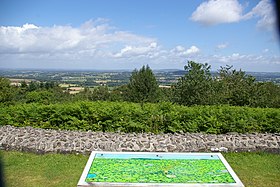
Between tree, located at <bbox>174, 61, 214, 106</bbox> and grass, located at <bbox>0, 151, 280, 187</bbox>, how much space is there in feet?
29.8

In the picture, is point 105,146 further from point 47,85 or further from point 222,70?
point 47,85

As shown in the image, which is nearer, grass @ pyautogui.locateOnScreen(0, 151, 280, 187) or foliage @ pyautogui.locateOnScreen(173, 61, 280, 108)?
grass @ pyautogui.locateOnScreen(0, 151, 280, 187)

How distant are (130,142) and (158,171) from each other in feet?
7.36

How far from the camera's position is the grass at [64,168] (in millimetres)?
4289

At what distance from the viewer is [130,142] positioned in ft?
18.7

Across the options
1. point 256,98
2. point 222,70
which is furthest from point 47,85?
point 256,98

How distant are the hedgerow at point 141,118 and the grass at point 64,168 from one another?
1.24 metres

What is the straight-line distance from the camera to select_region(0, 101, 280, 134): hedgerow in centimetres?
673

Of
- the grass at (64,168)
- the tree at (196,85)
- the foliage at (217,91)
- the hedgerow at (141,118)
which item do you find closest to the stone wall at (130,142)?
the grass at (64,168)

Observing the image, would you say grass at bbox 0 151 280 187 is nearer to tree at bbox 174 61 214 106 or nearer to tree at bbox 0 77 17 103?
tree at bbox 174 61 214 106

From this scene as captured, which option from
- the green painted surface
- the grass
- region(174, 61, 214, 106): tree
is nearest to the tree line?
region(174, 61, 214, 106): tree

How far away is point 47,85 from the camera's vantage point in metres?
33.8

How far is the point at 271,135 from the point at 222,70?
15.1 m

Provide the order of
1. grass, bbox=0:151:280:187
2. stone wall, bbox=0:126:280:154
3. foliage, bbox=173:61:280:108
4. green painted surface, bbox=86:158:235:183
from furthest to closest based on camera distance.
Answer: foliage, bbox=173:61:280:108, stone wall, bbox=0:126:280:154, grass, bbox=0:151:280:187, green painted surface, bbox=86:158:235:183
